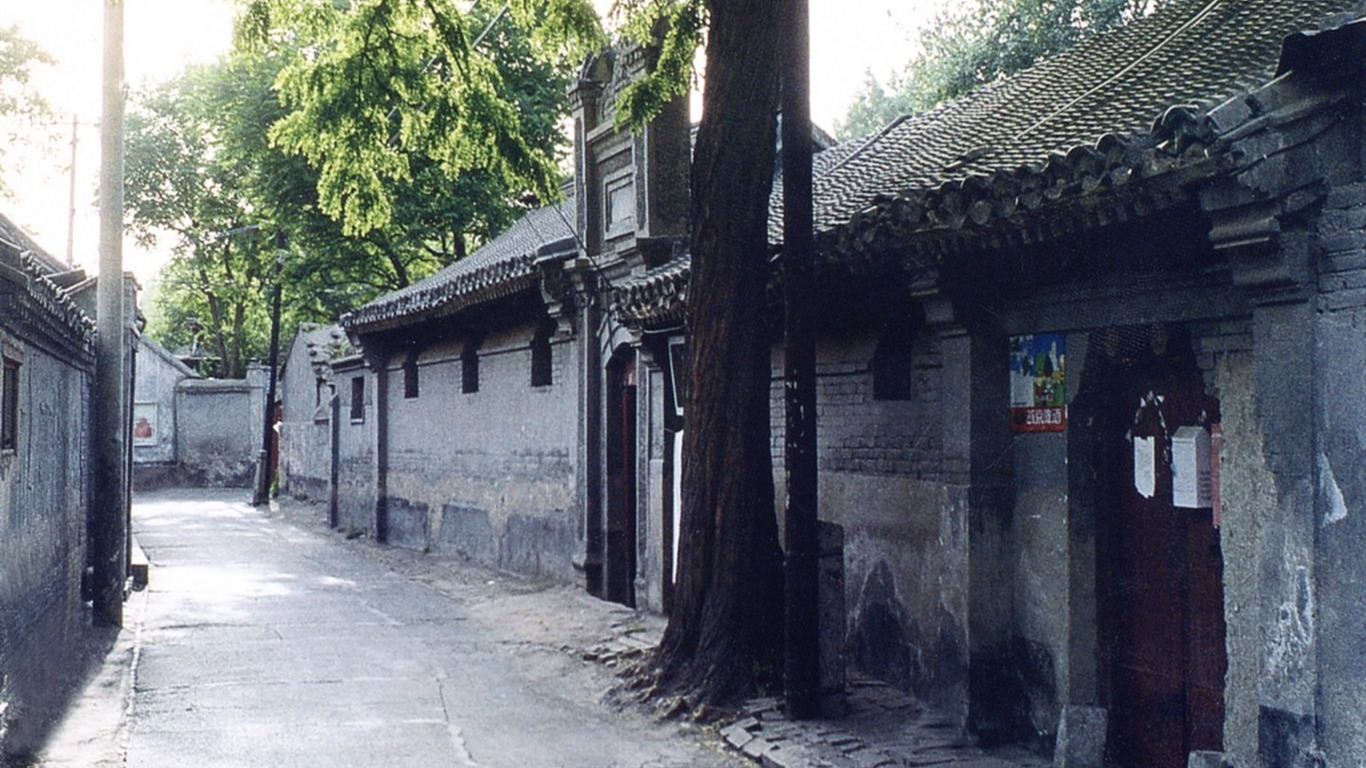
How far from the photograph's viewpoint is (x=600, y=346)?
14953 mm

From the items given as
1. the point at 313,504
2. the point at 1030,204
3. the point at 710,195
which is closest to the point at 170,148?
the point at 313,504

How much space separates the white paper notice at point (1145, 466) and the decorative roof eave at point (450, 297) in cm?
904

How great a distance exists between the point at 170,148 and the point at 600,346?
34.1m

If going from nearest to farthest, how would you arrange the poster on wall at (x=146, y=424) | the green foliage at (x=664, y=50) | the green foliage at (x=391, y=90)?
the green foliage at (x=664, y=50) → the green foliage at (x=391, y=90) → the poster on wall at (x=146, y=424)

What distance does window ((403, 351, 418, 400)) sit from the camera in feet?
71.2

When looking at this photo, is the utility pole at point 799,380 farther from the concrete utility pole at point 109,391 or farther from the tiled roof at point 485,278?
the concrete utility pole at point 109,391

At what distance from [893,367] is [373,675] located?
15.9ft

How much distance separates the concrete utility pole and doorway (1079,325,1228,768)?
9094 millimetres

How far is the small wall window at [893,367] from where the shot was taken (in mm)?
9391

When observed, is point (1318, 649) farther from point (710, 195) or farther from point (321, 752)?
point (321, 752)

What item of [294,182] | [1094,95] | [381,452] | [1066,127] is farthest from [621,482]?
[294,182]

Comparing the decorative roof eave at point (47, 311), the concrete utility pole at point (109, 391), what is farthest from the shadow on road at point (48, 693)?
the decorative roof eave at point (47, 311)

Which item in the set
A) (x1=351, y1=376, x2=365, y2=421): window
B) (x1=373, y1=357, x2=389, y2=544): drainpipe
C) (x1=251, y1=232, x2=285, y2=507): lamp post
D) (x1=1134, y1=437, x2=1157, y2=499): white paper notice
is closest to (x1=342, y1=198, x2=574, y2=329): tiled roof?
(x1=373, y1=357, x2=389, y2=544): drainpipe

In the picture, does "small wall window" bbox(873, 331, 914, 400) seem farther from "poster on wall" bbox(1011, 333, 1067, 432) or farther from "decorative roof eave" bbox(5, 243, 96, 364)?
"decorative roof eave" bbox(5, 243, 96, 364)
